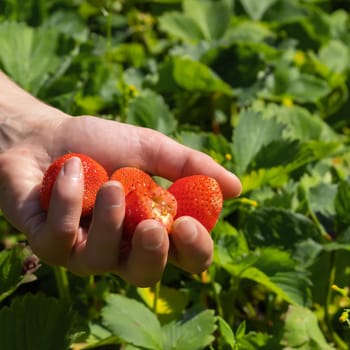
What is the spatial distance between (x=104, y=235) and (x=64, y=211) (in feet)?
0.25

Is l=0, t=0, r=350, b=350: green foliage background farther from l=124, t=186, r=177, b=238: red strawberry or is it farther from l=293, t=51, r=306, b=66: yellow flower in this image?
l=124, t=186, r=177, b=238: red strawberry

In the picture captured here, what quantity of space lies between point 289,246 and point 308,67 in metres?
1.09

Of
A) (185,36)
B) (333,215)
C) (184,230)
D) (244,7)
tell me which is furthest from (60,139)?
(244,7)

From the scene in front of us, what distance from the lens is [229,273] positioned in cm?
171

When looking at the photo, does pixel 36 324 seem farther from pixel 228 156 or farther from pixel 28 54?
pixel 28 54

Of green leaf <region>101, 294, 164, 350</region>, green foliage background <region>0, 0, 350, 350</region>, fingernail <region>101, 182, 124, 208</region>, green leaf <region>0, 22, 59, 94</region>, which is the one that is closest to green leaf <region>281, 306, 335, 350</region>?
green foliage background <region>0, 0, 350, 350</region>

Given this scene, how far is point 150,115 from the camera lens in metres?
1.89

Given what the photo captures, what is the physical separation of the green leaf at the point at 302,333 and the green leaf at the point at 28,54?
974 millimetres

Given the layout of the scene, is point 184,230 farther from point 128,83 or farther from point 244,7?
point 244,7

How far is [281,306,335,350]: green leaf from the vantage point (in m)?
1.60

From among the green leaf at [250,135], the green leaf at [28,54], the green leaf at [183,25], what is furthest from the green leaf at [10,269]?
the green leaf at [183,25]

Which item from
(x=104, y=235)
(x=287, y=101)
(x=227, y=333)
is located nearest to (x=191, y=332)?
(x=227, y=333)

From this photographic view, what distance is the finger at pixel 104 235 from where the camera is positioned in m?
1.18

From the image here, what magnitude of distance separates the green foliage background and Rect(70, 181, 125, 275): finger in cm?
22
